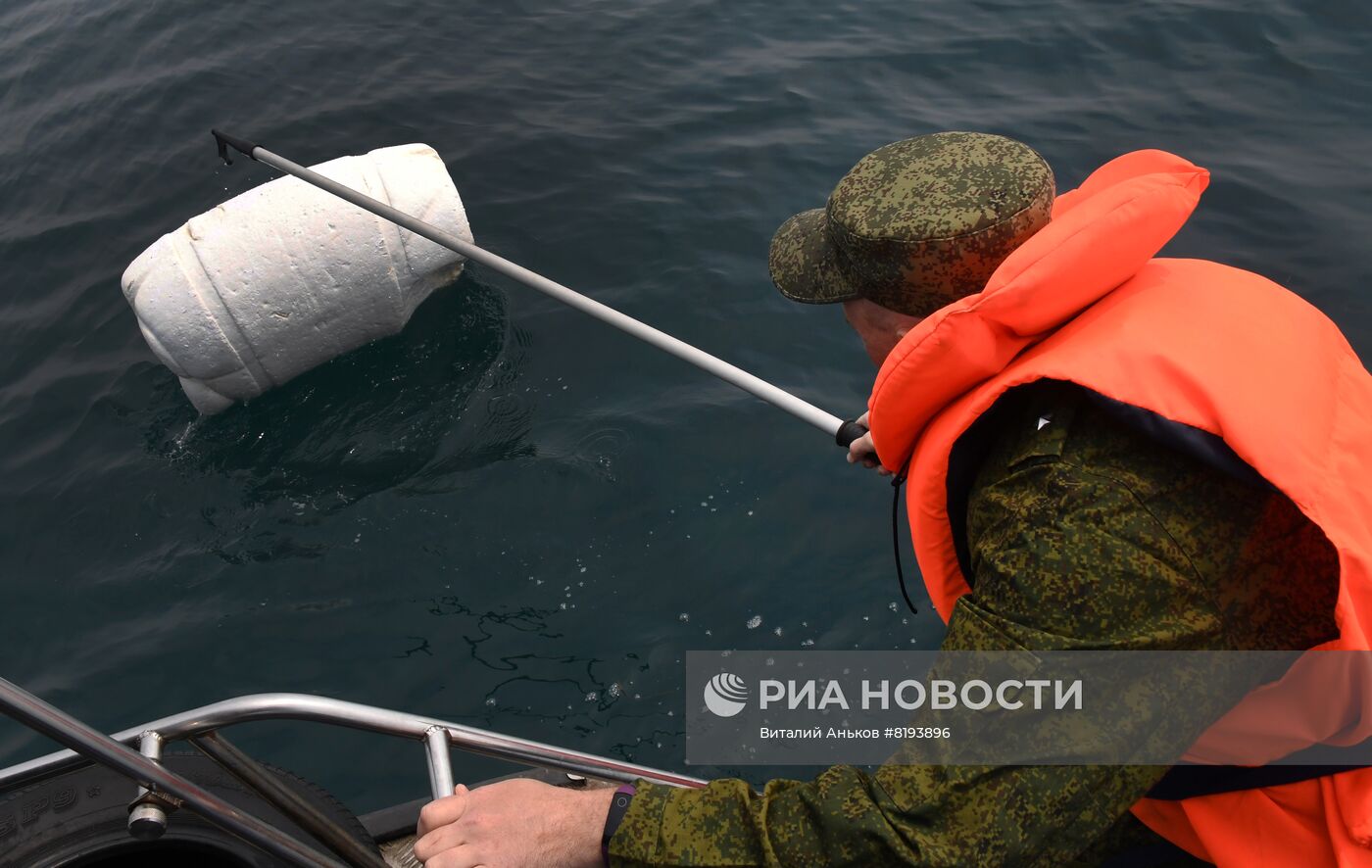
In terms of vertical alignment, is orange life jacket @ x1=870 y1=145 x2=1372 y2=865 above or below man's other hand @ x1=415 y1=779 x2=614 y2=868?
above

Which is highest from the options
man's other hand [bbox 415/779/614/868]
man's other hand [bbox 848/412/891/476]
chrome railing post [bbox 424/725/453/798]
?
man's other hand [bbox 415/779/614/868]

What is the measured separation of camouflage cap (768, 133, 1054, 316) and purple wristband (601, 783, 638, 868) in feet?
3.64

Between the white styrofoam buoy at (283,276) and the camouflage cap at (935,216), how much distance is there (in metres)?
3.70

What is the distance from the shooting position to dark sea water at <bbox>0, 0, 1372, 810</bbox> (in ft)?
14.2

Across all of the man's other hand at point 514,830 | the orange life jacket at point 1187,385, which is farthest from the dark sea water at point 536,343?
the orange life jacket at point 1187,385

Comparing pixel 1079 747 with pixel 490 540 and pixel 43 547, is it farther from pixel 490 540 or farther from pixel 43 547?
pixel 43 547

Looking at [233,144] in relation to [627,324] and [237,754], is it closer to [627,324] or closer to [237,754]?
[627,324]

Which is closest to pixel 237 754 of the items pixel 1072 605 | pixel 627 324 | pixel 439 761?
pixel 439 761

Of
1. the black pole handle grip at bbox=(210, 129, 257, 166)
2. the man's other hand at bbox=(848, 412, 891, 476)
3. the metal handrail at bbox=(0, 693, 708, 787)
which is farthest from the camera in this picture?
the black pole handle grip at bbox=(210, 129, 257, 166)

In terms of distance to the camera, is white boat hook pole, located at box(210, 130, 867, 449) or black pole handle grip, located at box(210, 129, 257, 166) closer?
white boat hook pole, located at box(210, 130, 867, 449)

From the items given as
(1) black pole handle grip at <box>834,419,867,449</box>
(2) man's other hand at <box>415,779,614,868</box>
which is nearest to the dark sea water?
(1) black pole handle grip at <box>834,419,867,449</box>

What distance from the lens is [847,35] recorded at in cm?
845

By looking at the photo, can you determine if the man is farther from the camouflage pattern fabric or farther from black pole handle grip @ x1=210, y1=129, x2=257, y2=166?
black pole handle grip @ x1=210, y1=129, x2=257, y2=166

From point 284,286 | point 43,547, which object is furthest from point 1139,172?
point 43,547
